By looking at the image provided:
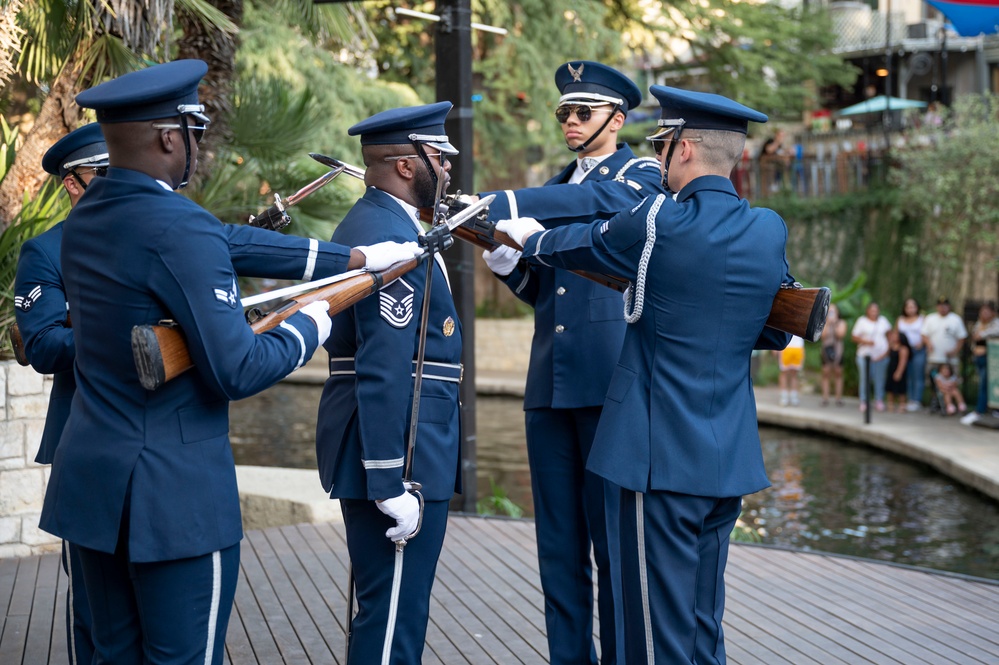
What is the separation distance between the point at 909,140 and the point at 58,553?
707 inches

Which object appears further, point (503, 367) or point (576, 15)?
point (503, 367)

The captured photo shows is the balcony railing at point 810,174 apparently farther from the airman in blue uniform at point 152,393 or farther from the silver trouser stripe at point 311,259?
Result: the airman in blue uniform at point 152,393

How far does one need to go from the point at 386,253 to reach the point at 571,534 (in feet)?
4.40

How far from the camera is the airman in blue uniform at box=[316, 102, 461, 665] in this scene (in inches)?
123

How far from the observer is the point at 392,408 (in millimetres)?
3135

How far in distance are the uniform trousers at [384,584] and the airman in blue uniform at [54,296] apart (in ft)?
2.96

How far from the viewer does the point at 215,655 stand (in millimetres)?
2660

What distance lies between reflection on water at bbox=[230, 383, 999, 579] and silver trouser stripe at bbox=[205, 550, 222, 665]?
4415 mm

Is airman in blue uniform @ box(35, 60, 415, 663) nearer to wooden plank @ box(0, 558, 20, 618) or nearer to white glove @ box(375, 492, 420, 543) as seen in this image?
white glove @ box(375, 492, 420, 543)

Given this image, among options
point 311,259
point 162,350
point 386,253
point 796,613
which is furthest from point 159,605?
point 796,613

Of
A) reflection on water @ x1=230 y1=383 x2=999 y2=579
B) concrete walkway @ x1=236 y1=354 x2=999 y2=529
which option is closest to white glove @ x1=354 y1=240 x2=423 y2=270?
concrete walkway @ x1=236 y1=354 x2=999 y2=529

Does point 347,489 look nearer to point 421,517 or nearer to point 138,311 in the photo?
point 421,517

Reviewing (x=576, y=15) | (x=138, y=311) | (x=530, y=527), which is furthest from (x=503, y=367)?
(x=138, y=311)

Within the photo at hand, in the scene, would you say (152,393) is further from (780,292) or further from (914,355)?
(914,355)
